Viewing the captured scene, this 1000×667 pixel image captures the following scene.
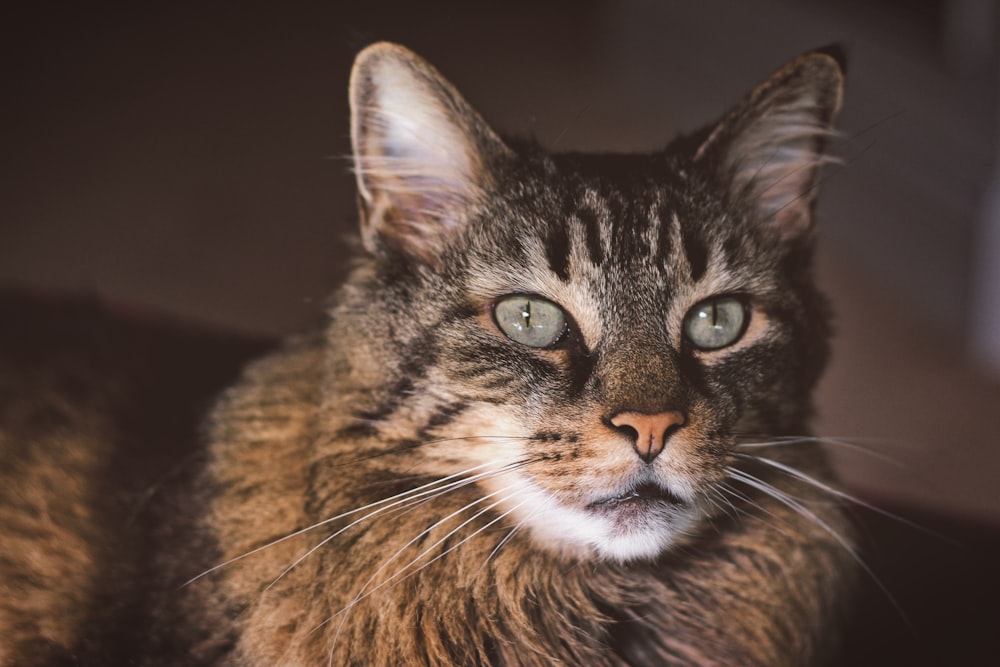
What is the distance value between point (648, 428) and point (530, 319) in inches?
6.9

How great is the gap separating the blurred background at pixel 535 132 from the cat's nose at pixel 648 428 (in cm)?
33

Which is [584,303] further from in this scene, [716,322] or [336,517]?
[336,517]

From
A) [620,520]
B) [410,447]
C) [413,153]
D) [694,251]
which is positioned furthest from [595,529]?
[413,153]

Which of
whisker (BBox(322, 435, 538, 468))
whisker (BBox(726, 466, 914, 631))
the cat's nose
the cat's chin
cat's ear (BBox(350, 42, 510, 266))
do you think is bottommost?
whisker (BBox(726, 466, 914, 631))

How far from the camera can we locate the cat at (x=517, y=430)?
773 millimetres

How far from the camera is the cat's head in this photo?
2.43 feet

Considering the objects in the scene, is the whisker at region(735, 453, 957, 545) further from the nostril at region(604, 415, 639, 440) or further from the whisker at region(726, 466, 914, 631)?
the nostril at region(604, 415, 639, 440)

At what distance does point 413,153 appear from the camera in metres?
0.85

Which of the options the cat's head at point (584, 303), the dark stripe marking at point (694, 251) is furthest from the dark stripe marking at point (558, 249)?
the dark stripe marking at point (694, 251)

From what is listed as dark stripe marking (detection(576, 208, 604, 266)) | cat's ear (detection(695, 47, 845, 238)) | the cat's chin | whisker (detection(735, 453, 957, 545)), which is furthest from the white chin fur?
cat's ear (detection(695, 47, 845, 238))

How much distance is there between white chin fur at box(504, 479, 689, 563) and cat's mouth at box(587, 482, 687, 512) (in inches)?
0.4

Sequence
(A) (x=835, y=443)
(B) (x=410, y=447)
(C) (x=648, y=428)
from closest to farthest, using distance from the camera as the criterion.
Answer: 1. (C) (x=648, y=428)
2. (B) (x=410, y=447)
3. (A) (x=835, y=443)

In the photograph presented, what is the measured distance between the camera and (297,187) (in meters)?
1.22

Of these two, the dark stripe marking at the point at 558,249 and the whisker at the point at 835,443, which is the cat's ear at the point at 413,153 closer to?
the dark stripe marking at the point at 558,249
